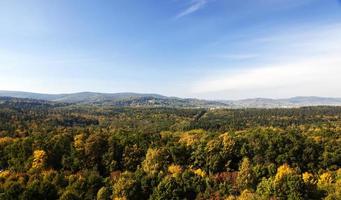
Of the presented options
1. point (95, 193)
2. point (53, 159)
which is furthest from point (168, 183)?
point (53, 159)

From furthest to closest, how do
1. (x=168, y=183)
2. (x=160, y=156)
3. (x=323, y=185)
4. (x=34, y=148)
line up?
1. (x=34, y=148)
2. (x=160, y=156)
3. (x=323, y=185)
4. (x=168, y=183)

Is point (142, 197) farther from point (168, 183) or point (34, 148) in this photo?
point (34, 148)

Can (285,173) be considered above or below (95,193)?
above

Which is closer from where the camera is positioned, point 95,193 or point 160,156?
point 95,193

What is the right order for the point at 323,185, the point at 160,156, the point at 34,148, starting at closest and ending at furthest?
1. the point at 323,185
2. the point at 160,156
3. the point at 34,148

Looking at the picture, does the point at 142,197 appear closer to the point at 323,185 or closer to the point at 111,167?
the point at 111,167

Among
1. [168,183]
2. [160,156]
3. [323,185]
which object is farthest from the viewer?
[160,156]

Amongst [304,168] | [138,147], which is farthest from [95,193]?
[304,168]

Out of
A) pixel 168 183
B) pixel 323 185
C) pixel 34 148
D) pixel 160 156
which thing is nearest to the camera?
pixel 168 183

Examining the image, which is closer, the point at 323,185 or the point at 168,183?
→ the point at 168,183
